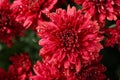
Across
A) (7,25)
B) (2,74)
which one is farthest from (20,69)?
(7,25)

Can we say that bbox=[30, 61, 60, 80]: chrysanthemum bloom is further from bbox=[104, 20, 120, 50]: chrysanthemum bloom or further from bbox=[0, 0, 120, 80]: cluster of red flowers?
bbox=[104, 20, 120, 50]: chrysanthemum bloom

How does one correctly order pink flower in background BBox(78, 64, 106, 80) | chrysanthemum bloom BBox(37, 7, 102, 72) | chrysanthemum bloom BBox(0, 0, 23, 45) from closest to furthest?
1. chrysanthemum bloom BBox(37, 7, 102, 72)
2. pink flower in background BBox(78, 64, 106, 80)
3. chrysanthemum bloom BBox(0, 0, 23, 45)

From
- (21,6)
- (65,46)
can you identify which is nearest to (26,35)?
(21,6)

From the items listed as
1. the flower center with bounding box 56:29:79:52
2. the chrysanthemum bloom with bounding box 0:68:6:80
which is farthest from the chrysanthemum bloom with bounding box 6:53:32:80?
the flower center with bounding box 56:29:79:52

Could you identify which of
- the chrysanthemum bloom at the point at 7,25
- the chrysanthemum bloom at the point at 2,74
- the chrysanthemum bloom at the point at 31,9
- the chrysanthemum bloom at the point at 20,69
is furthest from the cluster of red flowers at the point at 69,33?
the chrysanthemum bloom at the point at 2,74

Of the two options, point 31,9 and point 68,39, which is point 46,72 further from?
point 31,9

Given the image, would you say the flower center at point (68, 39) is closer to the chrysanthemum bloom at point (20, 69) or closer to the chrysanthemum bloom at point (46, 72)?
the chrysanthemum bloom at point (46, 72)
